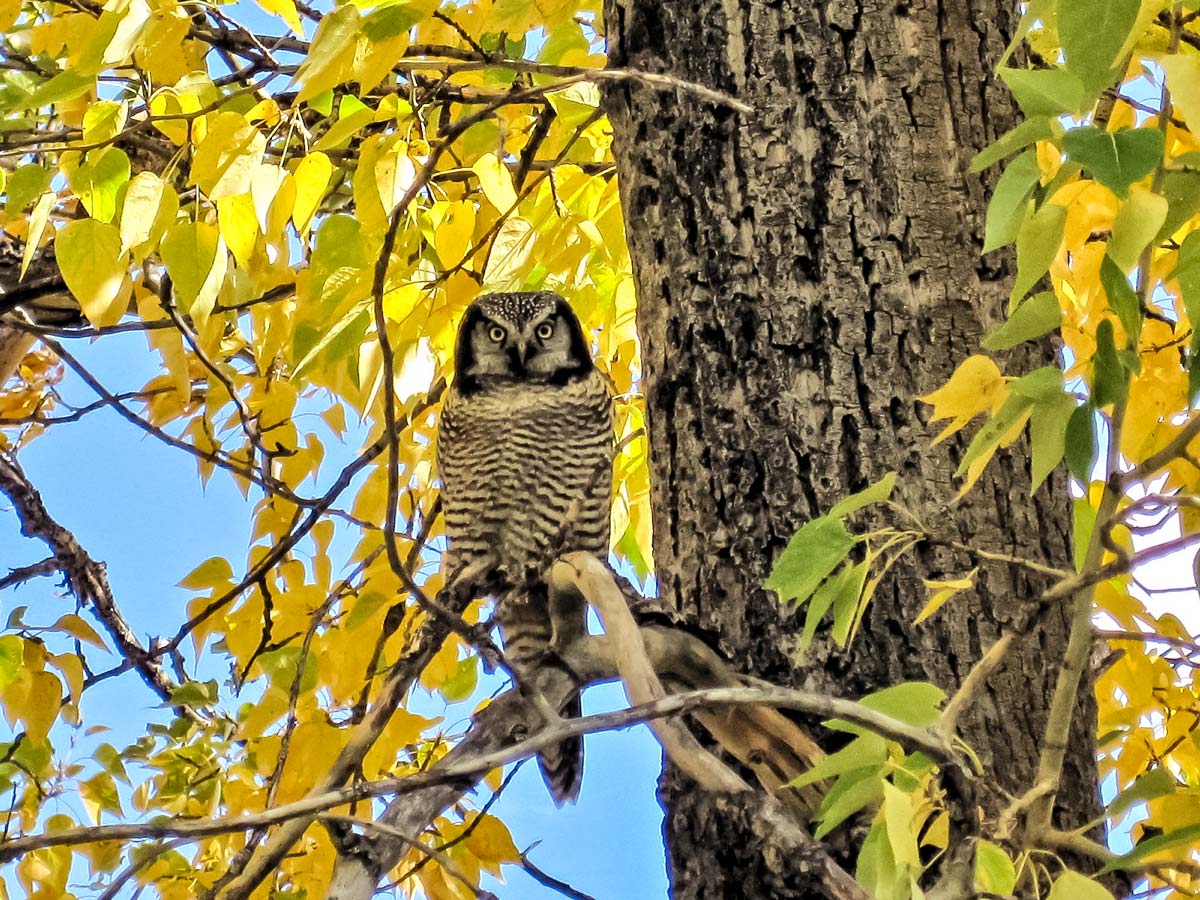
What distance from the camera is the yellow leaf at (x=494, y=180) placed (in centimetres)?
175

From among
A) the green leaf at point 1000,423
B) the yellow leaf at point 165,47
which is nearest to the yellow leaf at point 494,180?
the yellow leaf at point 165,47

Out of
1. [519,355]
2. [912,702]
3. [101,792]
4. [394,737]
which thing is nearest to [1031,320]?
[912,702]

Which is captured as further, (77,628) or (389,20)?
(77,628)

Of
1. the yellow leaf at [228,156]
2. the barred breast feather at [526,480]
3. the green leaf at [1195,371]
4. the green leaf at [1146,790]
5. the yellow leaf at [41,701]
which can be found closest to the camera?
the green leaf at [1195,371]

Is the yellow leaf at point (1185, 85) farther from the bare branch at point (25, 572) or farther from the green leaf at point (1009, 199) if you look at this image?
the bare branch at point (25, 572)

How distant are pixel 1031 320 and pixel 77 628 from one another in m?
1.46

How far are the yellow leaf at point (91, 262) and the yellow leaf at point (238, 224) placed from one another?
5.4 inches

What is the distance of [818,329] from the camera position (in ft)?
4.80

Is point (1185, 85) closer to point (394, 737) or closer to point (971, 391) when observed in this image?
point (971, 391)

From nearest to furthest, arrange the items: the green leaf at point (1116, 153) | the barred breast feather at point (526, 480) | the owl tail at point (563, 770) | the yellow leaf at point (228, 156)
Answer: the green leaf at point (1116, 153) → the yellow leaf at point (228, 156) → the owl tail at point (563, 770) → the barred breast feather at point (526, 480)

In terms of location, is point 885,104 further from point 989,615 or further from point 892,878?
point 892,878

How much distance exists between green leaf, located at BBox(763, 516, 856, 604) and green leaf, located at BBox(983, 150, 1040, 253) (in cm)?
27

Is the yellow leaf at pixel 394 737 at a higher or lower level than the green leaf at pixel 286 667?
lower

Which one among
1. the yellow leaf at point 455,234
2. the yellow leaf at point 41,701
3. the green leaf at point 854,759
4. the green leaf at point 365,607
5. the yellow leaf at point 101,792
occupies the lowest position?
the green leaf at point 854,759
